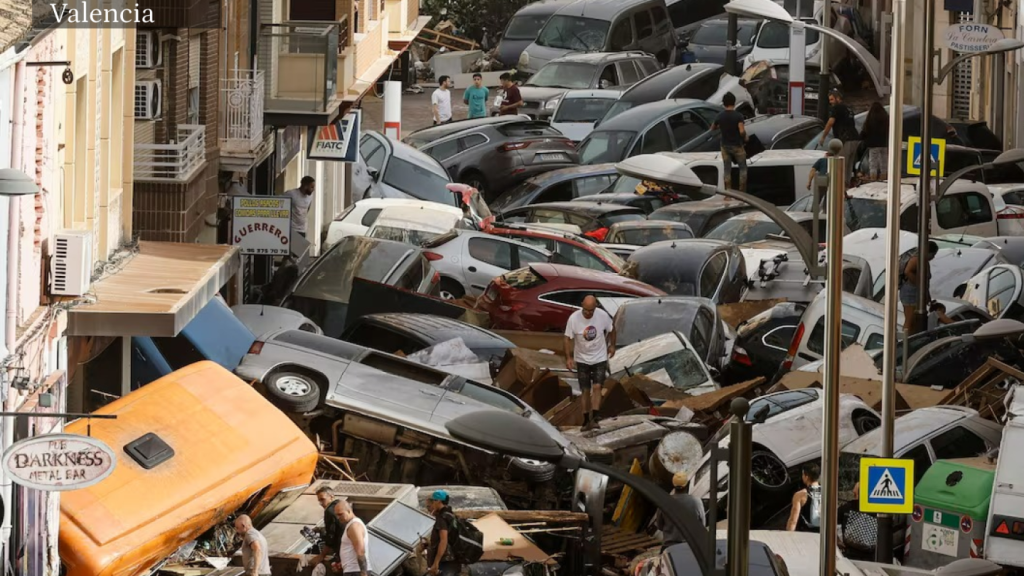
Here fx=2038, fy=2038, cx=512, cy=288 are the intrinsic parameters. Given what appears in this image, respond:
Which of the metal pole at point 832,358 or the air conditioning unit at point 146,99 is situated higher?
the air conditioning unit at point 146,99

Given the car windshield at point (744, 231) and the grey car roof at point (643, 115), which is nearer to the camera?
the car windshield at point (744, 231)

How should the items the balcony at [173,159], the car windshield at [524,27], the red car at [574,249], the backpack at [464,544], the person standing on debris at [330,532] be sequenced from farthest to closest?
the car windshield at [524,27]
the red car at [574,249]
the balcony at [173,159]
the backpack at [464,544]
the person standing on debris at [330,532]

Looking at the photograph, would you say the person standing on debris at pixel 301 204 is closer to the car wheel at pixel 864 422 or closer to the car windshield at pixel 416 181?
the car windshield at pixel 416 181

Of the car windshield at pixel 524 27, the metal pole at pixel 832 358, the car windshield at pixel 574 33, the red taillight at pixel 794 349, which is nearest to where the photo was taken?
the metal pole at pixel 832 358

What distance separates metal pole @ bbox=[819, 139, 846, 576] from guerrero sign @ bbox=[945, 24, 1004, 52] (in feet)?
56.5

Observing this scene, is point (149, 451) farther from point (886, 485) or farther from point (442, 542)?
point (886, 485)

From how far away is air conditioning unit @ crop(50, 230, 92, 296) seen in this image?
15266 millimetres

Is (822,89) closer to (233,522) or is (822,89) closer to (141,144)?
(141,144)

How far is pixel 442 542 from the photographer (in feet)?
50.4

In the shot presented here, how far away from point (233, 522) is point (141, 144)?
253 inches

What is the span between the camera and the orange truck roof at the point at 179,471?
1495 cm

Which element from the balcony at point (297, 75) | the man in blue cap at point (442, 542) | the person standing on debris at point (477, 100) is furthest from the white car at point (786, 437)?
the person standing on debris at point (477, 100)

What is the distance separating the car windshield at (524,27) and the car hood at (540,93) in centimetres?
780

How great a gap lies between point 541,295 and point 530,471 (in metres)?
7.40
